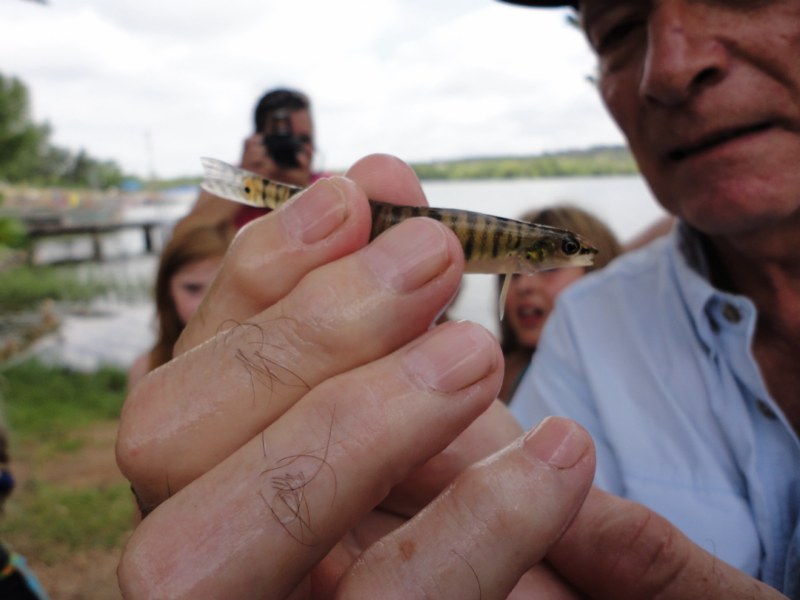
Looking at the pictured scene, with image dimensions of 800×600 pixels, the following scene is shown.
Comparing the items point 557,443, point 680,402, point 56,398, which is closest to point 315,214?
point 557,443

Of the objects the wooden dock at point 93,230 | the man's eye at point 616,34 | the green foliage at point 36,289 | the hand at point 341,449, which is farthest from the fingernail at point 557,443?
the wooden dock at point 93,230

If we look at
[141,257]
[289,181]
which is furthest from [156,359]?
[141,257]

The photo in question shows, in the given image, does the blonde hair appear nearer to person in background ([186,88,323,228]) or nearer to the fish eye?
person in background ([186,88,323,228])

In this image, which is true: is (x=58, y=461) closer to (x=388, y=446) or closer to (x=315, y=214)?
(x=315, y=214)

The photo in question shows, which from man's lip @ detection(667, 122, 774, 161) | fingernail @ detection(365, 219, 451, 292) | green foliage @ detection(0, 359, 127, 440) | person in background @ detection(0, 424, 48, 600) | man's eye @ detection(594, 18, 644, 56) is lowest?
green foliage @ detection(0, 359, 127, 440)

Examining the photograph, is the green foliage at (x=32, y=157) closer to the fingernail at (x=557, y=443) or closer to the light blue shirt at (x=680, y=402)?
the light blue shirt at (x=680, y=402)

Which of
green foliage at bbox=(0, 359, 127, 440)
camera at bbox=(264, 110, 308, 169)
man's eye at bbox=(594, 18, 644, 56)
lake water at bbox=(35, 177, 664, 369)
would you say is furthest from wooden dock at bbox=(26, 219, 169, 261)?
man's eye at bbox=(594, 18, 644, 56)
